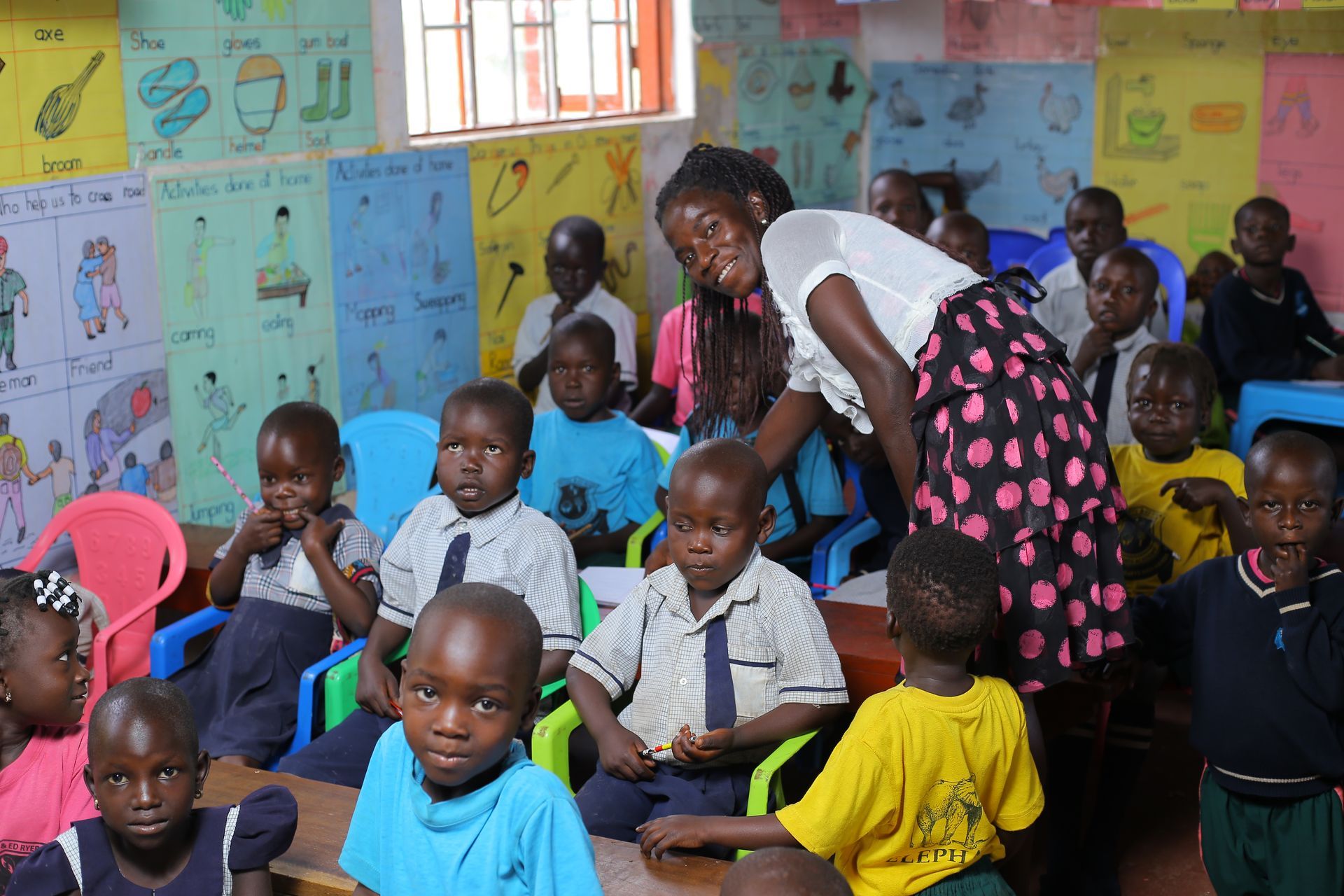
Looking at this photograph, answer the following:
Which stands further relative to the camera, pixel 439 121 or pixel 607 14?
pixel 607 14

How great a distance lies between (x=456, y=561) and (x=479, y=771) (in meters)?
1.21

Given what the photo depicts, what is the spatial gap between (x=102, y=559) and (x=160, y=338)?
0.82 meters

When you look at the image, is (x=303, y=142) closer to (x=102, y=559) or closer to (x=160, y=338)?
(x=160, y=338)

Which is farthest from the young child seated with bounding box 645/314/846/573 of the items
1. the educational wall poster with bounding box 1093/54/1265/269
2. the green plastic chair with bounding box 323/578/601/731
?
the educational wall poster with bounding box 1093/54/1265/269

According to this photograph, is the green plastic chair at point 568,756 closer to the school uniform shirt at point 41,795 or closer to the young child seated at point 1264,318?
the school uniform shirt at point 41,795

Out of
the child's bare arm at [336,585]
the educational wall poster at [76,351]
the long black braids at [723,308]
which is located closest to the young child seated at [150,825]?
the child's bare arm at [336,585]

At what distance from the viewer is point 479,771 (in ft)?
5.87

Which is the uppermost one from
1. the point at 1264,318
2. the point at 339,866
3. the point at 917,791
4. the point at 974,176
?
the point at 974,176

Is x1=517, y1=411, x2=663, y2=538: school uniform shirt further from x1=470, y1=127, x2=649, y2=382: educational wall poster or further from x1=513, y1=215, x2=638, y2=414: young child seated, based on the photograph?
x1=470, y1=127, x2=649, y2=382: educational wall poster

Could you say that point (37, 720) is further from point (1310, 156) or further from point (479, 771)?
point (1310, 156)

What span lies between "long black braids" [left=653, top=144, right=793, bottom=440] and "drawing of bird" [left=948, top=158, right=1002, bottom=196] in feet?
12.0

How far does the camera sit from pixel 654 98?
6.07m

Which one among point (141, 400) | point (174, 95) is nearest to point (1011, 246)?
point (174, 95)

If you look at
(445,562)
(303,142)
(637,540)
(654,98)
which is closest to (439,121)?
(303,142)
